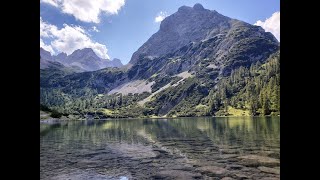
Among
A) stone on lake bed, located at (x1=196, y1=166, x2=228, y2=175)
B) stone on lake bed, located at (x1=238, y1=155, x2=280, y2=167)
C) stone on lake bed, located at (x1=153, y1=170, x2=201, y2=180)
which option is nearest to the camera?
stone on lake bed, located at (x1=153, y1=170, x2=201, y2=180)

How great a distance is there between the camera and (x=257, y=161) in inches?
1676

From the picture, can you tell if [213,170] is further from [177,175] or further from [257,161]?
[257,161]

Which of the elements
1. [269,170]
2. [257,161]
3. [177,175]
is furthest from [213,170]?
[257,161]

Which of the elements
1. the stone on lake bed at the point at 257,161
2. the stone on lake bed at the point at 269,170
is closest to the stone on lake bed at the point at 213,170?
the stone on lake bed at the point at 269,170

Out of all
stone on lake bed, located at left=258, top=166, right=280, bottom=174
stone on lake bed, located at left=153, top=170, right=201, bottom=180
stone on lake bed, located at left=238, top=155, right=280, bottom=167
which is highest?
stone on lake bed, located at left=258, top=166, right=280, bottom=174

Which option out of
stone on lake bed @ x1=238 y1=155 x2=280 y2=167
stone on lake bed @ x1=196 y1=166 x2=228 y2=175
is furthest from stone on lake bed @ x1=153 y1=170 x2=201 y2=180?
stone on lake bed @ x1=238 y1=155 x2=280 y2=167

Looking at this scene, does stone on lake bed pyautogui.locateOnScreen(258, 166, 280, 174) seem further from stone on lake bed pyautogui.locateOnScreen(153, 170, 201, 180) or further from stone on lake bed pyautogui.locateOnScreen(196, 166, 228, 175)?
stone on lake bed pyautogui.locateOnScreen(153, 170, 201, 180)

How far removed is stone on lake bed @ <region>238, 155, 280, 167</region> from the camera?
131 feet

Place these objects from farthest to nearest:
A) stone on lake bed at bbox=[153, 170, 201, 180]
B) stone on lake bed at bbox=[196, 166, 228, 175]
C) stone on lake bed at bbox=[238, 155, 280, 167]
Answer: stone on lake bed at bbox=[238, 155, 280, 167] < stone on lake bed at bbox=[196, 166, 228, 175] < stone on lake bed at bbox=[153, 170, 201, 180]

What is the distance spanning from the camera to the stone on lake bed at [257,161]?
40.1 metres
